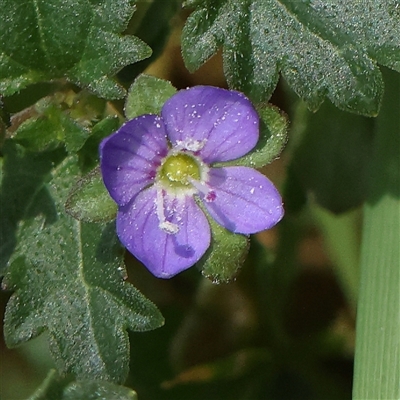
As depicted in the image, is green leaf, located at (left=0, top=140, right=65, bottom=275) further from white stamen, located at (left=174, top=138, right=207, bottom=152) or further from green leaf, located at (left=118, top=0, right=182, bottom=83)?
white stamen, located at (left=174, top=138, right=207, bottom=152)

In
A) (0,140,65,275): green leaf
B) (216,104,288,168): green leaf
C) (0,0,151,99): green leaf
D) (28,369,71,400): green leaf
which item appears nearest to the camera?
(216,104,288,168): green leaf

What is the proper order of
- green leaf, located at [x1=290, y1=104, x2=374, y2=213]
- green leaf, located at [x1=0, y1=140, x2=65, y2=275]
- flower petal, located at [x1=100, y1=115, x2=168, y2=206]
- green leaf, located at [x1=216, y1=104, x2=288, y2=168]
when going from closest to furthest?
1. flower petal, located at [x1=100, y1=115, x2=168, y2=206]
2. green leaf, located at [x1=216, y1=104, x2=288, y2=168]
3. green leaf, located at [x1=0, y1=140, x2=65, y2=275]
4. green leaf, located at [x1=290, y1=104, x2=374, y2=213]

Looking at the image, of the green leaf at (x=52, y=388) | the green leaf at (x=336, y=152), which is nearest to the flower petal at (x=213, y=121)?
the green leaf at (x=336, y=152)

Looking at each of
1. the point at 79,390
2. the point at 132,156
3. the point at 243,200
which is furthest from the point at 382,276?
the point at 79,390

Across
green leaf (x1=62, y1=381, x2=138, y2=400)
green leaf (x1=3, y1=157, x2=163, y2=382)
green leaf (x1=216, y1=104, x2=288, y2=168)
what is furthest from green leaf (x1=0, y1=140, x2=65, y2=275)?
green leaf (x1=216, y1=104, x2=288, y2=168)

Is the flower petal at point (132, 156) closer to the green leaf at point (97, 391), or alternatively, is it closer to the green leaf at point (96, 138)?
the green leaf at point (96, 138)

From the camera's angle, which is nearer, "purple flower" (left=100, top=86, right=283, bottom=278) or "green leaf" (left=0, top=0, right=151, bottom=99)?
"purple flower" (left=100, top=86, right=283, bottom=278)
